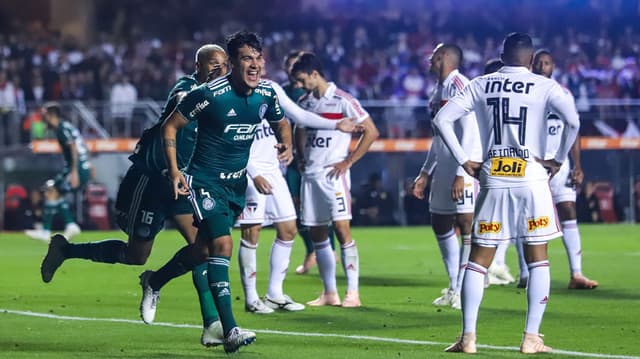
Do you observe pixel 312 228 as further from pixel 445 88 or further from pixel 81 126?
pixel 81 126

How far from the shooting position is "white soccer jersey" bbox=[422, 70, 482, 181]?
41.4 feet

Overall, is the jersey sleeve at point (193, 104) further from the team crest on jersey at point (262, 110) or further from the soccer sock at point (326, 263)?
the soccer sock at point (326, 263)

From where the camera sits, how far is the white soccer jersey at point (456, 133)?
496 inches

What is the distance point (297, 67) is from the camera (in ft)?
41.9

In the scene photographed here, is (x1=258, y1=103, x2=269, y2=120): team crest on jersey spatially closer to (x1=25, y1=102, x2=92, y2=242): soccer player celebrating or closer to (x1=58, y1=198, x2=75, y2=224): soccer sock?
(x1=25, y1=102, x2=92, y2=242): soccer player celebrating

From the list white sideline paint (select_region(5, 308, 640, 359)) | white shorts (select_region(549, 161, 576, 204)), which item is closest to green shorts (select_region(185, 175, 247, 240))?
white sideline paint (select_region(5, 308, 640, 359))

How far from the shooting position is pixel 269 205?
12875 mm

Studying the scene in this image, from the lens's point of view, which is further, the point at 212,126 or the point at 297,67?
the point at 297,67

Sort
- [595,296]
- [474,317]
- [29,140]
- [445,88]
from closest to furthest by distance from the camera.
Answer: [474,317] < [445,88] < [595,296] < [29,140]

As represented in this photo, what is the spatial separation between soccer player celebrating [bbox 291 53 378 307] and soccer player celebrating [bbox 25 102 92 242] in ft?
30.9

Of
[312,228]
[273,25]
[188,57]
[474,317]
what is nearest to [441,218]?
[312,228]

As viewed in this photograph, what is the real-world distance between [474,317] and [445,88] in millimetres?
3828

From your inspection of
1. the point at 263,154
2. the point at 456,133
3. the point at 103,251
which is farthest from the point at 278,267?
the point at 456,133

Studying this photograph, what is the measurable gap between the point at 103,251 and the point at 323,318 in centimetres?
197
